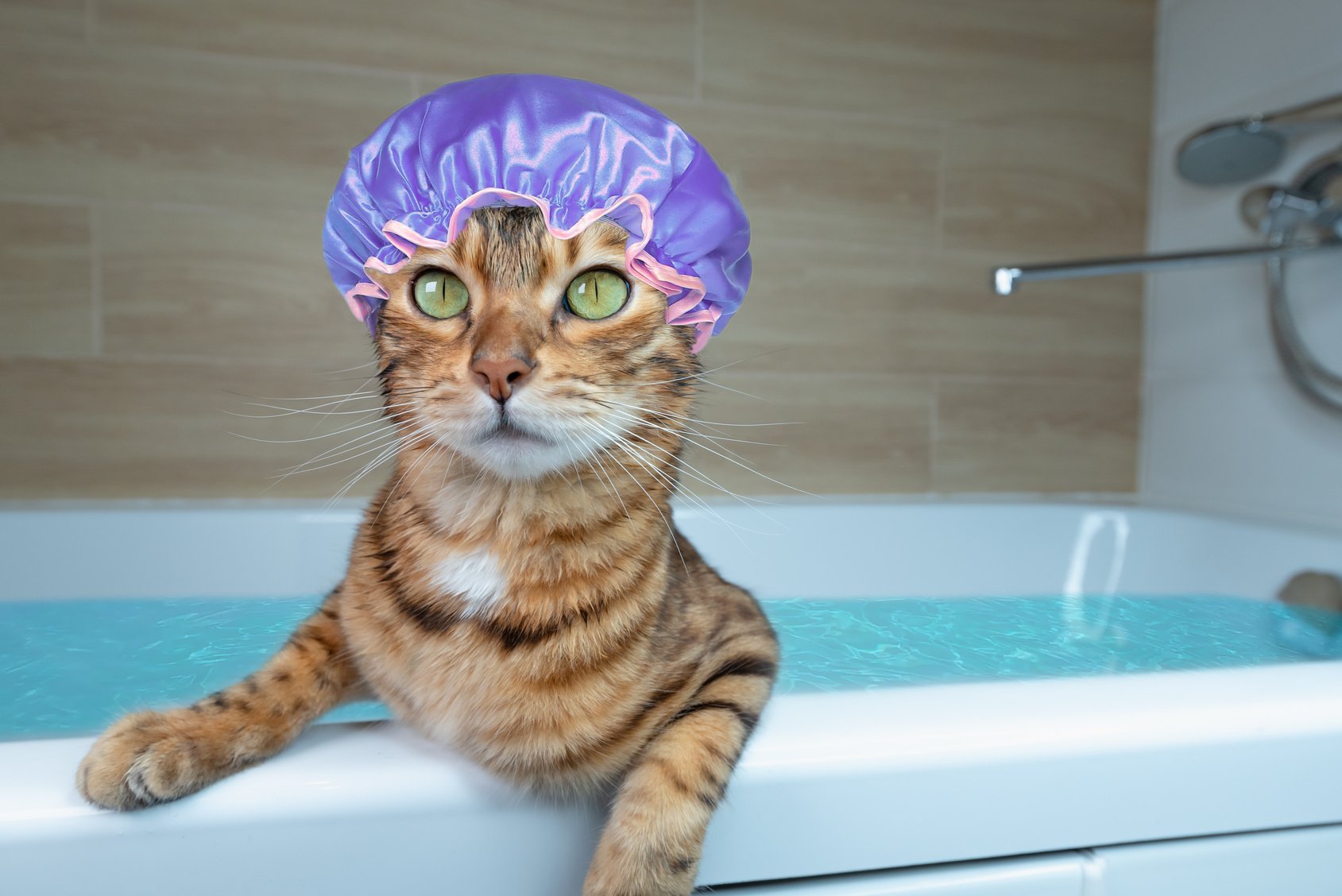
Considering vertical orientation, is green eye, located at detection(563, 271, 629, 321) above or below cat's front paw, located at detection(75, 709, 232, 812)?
above

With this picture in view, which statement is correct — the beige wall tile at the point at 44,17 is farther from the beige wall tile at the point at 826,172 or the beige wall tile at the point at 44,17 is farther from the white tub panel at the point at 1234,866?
the white tub panel at the point at 1234,866

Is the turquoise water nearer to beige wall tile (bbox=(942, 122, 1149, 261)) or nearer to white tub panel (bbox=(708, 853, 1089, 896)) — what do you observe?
white tub panel (bbox=(708, 853, 1089, 896))

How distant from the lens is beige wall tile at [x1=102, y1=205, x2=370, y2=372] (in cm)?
164

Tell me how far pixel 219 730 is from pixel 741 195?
1529 millimetres

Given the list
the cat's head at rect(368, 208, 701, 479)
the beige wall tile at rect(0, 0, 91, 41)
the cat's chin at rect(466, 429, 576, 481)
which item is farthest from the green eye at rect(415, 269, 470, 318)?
the beige wall tile at rect(0, 0, 91, 41)

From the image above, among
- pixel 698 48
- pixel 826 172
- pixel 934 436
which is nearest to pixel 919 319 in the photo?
pixel 934 436

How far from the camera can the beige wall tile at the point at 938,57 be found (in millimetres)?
1863

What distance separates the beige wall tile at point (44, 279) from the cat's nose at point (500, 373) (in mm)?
1430

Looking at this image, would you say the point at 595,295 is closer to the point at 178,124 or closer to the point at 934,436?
the point at 178,124

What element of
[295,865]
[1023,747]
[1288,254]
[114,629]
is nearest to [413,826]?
[295,865]

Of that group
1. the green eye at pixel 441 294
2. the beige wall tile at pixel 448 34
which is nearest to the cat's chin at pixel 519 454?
the green eye at pixel 441 294

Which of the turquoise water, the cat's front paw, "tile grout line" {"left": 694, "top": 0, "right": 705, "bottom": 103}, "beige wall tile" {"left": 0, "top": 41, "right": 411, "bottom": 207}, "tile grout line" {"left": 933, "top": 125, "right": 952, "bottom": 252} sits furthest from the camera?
"tile grout line" {"left": 933, "top": 125, "right": 952, "bottom": 252}

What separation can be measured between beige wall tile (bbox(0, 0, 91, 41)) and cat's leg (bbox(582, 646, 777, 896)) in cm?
167

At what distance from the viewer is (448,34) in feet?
5.63
